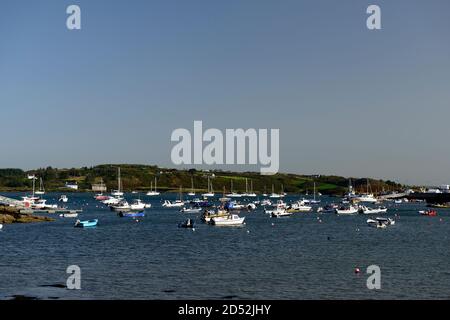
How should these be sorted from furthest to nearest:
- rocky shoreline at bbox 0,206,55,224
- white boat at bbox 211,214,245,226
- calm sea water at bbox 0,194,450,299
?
rocky shoreline at bbox 0,206,55,224 < white boat at bbox 211,214,245,226 < calm sea water at bbox 0,194,450,299

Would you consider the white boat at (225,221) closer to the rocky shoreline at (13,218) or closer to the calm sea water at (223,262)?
the calm sea water at (223,262)

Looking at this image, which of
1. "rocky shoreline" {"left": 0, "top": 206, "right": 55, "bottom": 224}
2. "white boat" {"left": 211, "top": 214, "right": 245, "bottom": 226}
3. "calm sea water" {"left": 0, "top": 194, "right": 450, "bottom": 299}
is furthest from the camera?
"rocky shoreline" {"left": 0, "top": 206, "right": 55, "bottom": 224}

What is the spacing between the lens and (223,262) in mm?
63125

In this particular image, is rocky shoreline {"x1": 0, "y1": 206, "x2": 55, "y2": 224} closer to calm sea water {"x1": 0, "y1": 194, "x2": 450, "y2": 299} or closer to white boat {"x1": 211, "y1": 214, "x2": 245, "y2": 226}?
calm sea water {"x1": 0, "y1": 194, "x2": 450, "y2": 299}

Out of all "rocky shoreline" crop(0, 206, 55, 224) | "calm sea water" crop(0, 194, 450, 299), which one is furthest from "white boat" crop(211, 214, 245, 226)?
"rocky shoreline" crop(0, 206, 55, 224)

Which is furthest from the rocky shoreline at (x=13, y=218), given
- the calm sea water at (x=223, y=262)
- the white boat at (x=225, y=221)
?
the white boat at (x=225, y=221)

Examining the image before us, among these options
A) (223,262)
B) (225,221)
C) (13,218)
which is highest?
(223,262)

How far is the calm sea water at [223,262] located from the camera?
4650 cm

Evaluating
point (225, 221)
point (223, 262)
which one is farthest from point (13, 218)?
point (223, 262)

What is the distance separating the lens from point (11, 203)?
537 feet

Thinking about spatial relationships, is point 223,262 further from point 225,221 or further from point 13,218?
point 13,218

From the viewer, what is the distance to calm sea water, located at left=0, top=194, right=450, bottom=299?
4650 cm
